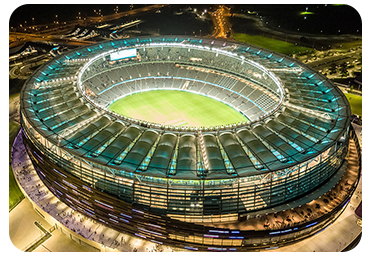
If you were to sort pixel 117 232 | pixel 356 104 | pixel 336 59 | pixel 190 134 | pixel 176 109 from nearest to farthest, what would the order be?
pixel 117 232 → pixel 190 134 → pixel 176 109 → pixel 356 104 → pixel 336 59

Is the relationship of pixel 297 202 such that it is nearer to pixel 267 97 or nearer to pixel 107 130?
pixel 107 130

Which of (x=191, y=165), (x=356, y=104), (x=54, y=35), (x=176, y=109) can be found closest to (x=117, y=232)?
(x=191, y=165)

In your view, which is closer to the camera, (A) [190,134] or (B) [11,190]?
(A) [190,134]

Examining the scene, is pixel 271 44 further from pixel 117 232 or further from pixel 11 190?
pixel 11 190

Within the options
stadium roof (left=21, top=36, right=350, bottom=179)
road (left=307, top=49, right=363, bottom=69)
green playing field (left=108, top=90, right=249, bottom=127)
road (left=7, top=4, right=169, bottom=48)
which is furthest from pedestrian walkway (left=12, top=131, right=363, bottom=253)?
road (left=7, top=4, right=169, bottom=48)

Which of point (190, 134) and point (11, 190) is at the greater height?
point (190, 134)
